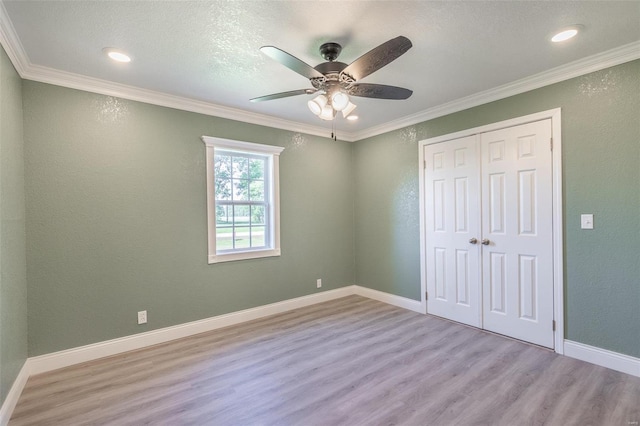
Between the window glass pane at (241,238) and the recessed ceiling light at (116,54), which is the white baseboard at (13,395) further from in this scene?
the recessed ceiling light at (116,54)

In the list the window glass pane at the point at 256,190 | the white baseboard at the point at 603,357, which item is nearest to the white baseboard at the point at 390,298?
the white baseboard at the point at 603,357

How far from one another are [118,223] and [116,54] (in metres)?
1.53

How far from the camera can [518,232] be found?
310 centimetres

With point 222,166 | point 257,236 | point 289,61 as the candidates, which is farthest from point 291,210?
point 289,61

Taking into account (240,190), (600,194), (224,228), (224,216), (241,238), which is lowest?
(241,238)

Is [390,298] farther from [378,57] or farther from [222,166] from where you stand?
[378,57]

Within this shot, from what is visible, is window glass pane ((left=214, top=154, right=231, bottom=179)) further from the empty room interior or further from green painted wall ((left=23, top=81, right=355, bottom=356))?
green painted wall ((left=23, top=81, right=355, bottom=356))

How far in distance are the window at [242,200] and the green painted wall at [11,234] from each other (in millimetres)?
1556

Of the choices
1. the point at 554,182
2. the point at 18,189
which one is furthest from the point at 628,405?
the point at 18,189

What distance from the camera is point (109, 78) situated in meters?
2.82

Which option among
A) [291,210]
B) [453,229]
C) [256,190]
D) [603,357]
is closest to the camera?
[603,357]

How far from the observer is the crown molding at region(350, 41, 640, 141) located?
2.45m

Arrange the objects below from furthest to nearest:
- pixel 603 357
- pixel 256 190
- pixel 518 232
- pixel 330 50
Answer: pixel 256 190, pixel 518 232, pixel 603 357, pixel 330 50

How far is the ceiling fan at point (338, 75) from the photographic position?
187 centimetres
